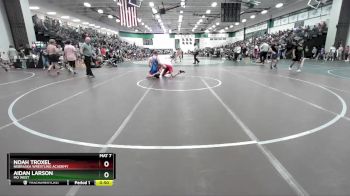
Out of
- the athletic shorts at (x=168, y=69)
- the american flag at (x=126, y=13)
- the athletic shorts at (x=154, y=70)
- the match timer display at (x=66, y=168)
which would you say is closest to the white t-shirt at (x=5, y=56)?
→ the american flag at (x=126, y=13)

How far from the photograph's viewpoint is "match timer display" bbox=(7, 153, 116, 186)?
2154 mm

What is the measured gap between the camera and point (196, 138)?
409 centimetres

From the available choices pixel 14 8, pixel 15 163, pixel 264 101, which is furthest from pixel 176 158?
pixel 14 8

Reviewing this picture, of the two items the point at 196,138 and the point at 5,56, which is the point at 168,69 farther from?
the point at 5,56

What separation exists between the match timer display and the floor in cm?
48

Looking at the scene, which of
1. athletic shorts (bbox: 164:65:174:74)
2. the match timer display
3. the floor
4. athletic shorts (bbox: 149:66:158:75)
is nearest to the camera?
the match timer display

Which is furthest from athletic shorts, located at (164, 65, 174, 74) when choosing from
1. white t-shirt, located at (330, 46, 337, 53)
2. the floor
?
white t-shirt, located at (330, 46, 337, 53)

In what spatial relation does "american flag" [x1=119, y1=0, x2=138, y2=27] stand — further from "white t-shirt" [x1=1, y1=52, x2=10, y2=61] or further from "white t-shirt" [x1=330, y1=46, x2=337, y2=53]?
"white t-shirt" [x1=330, y1=46, x2=337, y2=53]

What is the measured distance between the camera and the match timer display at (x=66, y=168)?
2154 mm

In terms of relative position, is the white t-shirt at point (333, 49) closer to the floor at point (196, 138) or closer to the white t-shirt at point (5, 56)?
the floor at point (196, 138)

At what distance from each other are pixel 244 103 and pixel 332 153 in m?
3.00

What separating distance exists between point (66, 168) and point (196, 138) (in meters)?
2.28

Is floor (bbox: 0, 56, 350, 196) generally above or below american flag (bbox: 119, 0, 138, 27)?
below

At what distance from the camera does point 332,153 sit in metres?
3.45
